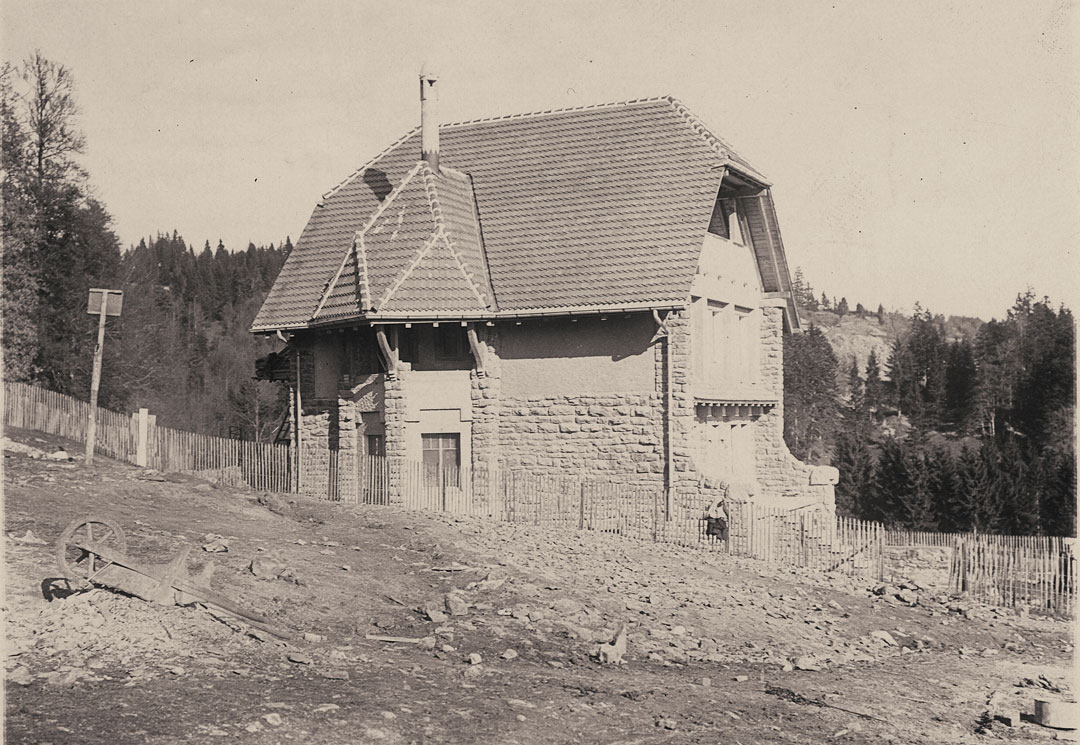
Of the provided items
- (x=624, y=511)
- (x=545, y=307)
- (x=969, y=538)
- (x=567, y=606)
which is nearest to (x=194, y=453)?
(x=545, y=307)

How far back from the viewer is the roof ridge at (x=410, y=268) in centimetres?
2400

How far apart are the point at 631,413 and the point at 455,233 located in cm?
596

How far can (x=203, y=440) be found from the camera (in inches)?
1054

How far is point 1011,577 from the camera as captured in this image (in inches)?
869

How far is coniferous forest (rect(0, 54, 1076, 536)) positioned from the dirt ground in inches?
852

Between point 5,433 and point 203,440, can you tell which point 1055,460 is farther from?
point 5,433

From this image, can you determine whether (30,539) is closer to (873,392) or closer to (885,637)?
(885,637)

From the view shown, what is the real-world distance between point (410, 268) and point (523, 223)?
3446mm

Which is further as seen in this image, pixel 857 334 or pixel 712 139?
pixel 857 334

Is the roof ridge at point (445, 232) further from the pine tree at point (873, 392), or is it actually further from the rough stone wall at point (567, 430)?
the pine tree at point (873, 392)

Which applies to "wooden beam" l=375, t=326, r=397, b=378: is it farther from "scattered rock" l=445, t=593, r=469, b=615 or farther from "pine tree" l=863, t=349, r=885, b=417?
"pine tree" l=863, t=349, r=885, b=417

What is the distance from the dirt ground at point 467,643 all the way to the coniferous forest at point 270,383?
21.6 m

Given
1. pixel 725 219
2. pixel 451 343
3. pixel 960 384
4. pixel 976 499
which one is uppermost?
pixel 725 219

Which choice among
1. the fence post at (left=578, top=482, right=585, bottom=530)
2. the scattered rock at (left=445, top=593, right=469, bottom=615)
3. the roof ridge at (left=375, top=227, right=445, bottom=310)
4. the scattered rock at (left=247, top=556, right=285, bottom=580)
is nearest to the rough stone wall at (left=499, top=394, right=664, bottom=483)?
the fence post at (left=578, top=482, right=585, bottom=530)
